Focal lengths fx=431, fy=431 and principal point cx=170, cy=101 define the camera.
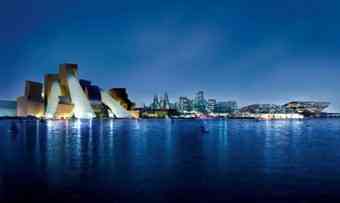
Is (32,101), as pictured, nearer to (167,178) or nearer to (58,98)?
(58,98)

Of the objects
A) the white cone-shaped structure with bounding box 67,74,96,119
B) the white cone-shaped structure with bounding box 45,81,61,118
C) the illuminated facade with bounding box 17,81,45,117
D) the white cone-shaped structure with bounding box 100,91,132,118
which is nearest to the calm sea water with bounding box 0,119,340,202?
the white cone-shaped structure with bounding box 67,74,96,119

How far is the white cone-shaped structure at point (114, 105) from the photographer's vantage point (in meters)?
136

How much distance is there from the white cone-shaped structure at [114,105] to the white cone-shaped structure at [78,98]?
14659 millimetres

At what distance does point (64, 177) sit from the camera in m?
13.8

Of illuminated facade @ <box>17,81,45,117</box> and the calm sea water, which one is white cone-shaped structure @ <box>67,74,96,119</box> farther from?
the calm sea water

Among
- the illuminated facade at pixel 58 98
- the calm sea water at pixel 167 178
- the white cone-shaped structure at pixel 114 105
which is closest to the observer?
the calm sea water at pixel 167 178

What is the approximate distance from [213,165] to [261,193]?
18.8 ft

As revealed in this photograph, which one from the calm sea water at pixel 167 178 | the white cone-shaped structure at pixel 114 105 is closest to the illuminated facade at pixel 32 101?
the white cone-shaped structure at pixel 114 105

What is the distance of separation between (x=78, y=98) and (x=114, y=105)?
19.4 metres

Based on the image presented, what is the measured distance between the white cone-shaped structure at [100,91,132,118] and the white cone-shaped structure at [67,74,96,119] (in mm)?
14659

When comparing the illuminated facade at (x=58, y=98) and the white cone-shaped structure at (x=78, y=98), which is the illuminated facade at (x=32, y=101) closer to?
the illuminated facade at (x=58, y=98)

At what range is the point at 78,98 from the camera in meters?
119

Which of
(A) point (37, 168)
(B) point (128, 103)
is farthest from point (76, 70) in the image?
(A) point (37, 168)

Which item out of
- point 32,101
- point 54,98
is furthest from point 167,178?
point 32,101
